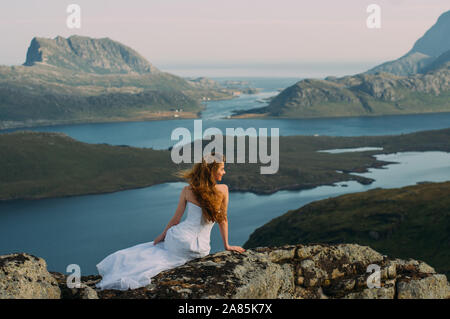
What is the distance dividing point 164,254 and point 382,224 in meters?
154

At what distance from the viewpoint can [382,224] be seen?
158 m

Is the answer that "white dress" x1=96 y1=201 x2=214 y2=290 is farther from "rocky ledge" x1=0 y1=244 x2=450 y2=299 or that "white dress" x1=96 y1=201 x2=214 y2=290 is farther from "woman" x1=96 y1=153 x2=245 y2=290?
"rocky ledge" x1=0 y1=244 x2=450 y2=299

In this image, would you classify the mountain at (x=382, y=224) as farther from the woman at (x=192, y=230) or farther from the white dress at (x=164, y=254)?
the white dress at (x=164, y=254)

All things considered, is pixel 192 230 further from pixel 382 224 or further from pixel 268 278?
pixel 382 224

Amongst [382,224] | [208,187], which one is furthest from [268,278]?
[382,224]

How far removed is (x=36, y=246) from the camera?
632 feet

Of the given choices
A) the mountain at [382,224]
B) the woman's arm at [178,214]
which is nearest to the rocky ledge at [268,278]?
the woman's arm at [178,214]

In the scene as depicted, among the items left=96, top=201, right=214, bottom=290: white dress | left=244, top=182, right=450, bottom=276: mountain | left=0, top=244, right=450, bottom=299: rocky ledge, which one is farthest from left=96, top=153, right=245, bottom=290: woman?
left=244, top=182, right=450, bottom=276: mountain

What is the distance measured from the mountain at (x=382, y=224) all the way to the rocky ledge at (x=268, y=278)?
11111cm

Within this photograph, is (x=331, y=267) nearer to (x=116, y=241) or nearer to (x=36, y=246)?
(x=116, y=241)

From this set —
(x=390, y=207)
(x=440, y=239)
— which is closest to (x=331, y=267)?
(x=440, y=239)

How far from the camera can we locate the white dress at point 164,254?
14586 millimetres

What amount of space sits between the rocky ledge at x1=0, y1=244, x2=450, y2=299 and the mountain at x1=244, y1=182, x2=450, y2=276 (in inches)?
4374
